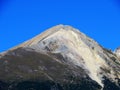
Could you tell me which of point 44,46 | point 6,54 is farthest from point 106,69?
point 6,54

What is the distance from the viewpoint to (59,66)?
173250 millimetres

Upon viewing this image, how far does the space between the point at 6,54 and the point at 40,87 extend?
87.6 feet

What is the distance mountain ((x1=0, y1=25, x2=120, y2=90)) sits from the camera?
511ft

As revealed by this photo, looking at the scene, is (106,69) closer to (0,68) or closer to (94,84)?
(94,84)

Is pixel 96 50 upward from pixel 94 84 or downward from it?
upward

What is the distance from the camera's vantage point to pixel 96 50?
19688cm

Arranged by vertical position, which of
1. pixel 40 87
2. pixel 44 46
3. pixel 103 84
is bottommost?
pixel 40 87

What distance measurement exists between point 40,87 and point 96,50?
48230 millimetres

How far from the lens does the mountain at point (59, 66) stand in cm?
15575

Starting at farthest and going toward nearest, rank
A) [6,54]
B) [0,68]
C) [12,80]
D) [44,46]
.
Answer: [44,46] → [6,54] → [0,68] → [12,80]

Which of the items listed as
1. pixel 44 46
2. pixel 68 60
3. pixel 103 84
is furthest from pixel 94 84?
pixel 44 46

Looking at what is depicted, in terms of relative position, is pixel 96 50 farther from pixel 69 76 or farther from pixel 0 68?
pixel 0 68

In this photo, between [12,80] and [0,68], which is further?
[0,68]

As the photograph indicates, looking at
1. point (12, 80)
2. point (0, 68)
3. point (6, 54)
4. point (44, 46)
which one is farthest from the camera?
point (44, 46)
